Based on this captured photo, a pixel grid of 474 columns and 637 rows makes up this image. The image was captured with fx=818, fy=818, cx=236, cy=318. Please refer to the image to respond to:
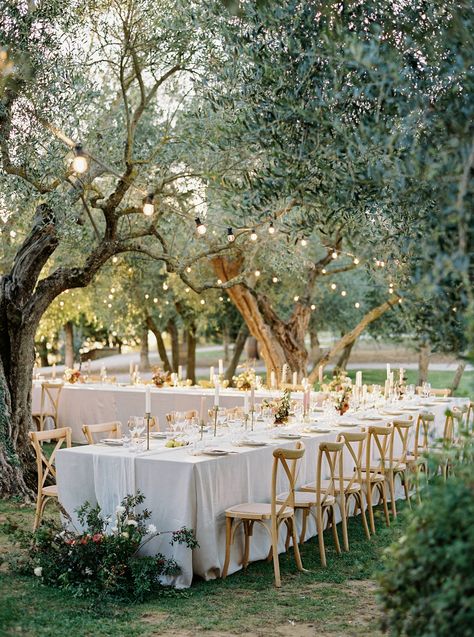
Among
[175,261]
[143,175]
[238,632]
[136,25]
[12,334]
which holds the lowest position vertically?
[238,632]

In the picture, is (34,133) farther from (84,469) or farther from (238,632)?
(238,632)

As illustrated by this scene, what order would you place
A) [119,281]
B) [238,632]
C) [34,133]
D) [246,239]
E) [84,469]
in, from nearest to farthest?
[238,632] < [84,469] < [34,133] < [246,239] < [119,281]

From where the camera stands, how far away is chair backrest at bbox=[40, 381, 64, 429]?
592 inches

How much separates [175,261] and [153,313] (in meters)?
12.3

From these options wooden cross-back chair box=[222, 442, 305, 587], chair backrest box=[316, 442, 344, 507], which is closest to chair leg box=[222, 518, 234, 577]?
wooden cross-back chair box=[222, 442, 305, 587]

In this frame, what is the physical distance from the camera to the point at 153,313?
22.5 meters

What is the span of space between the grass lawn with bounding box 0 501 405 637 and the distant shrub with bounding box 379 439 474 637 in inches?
70.1

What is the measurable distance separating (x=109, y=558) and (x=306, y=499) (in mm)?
2183

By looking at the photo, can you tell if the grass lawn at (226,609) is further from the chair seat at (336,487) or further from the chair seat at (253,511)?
the chair seat at (336,487)

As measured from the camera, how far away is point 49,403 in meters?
16.2

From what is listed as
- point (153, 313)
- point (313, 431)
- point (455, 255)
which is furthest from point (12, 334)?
point (153, 313)

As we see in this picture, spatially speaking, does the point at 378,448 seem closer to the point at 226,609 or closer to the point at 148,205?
the point at 226,609

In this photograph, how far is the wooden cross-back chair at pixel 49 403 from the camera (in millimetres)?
15055

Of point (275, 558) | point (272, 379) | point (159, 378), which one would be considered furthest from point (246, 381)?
point (275, 558)
